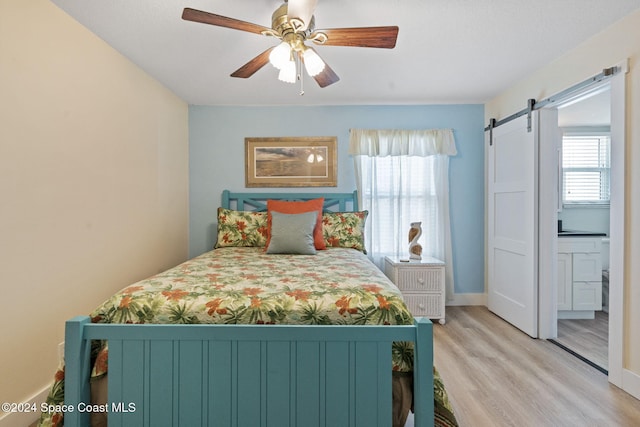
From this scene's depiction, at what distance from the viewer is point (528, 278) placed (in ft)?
9.55

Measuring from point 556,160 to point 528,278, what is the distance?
103cm

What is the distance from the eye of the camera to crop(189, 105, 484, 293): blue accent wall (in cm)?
378

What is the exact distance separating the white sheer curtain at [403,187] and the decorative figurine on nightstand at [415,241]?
0.26 meters

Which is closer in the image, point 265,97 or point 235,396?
point 235,396

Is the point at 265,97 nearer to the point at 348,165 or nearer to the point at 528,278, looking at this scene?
the point at 348,165

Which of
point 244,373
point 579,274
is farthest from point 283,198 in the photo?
point 579,274

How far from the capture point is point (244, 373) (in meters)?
1.43

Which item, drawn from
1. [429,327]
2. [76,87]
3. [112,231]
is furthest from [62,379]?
[76,87]

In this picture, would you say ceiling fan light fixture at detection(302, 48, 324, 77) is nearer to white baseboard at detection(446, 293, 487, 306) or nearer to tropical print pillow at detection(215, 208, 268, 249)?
tropical print pillow at detection(215, 208, 268, 249)

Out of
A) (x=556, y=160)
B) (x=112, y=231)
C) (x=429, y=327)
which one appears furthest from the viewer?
(x=556, y=160)

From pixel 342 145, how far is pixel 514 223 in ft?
6.25

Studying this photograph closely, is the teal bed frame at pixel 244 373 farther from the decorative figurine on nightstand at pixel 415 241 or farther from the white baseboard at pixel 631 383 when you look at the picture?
the decorative figurine on nightstand at pixel 415 241

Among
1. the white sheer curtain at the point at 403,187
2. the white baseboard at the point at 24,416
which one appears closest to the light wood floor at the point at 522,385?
the white sheer curtain at the point at 403,187

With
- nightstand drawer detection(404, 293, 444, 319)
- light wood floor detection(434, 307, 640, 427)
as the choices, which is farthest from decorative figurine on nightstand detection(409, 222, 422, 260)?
light wood floor detection(434, 307, 640, 427)
